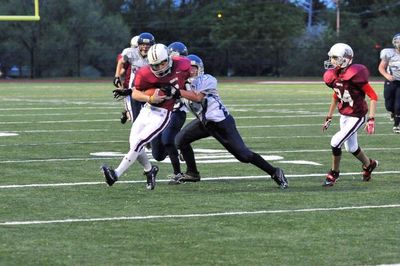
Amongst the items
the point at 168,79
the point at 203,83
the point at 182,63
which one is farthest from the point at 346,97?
the point at 168,79

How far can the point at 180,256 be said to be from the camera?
701 centimetres

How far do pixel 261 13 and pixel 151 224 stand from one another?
198 ft

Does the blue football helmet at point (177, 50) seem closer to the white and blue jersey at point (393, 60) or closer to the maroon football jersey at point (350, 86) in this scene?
the maroon football jersey at point (350, 86)

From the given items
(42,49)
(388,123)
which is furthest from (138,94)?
(42,49)

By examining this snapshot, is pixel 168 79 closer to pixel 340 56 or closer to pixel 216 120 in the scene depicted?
pixel 216 120

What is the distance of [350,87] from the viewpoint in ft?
35.0

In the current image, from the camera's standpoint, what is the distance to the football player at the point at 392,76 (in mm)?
17219

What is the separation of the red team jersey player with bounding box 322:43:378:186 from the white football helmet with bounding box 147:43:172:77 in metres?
1.62

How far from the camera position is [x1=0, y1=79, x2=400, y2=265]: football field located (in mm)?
7117

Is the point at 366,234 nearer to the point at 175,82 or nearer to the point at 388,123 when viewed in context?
the point at 175,82

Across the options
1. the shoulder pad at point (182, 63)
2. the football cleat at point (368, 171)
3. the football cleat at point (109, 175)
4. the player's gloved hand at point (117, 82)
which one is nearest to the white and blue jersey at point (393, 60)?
the player's gloved hand at point (117, 82)

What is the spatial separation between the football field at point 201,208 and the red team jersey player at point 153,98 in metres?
0.23

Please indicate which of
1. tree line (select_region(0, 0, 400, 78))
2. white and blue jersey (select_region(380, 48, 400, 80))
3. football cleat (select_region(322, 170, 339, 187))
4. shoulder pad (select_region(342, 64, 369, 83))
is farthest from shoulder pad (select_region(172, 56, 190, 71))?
tree line (select_region(0, 0, 400, 78))

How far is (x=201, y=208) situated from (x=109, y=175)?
132cm
